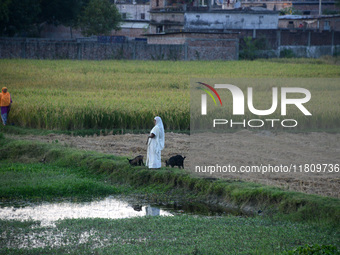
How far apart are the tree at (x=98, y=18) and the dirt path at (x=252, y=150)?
39483mm

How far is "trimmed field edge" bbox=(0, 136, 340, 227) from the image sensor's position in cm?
844

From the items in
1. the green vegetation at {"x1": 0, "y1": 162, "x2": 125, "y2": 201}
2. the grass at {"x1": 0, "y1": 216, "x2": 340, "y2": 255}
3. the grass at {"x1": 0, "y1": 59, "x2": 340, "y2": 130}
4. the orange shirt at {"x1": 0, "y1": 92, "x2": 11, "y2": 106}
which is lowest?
the green vegetation at {"x1": 0, "y1": 162, "x2": 125, "y2": 201}

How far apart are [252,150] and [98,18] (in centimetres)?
4287

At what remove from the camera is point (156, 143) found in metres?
11.0

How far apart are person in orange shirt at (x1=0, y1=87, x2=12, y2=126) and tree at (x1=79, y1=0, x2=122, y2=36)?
37.0 metres

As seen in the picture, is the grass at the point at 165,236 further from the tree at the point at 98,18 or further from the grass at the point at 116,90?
the tree at the point at 98,18

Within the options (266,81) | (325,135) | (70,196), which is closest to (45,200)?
(70,196)

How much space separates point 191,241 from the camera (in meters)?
7.03

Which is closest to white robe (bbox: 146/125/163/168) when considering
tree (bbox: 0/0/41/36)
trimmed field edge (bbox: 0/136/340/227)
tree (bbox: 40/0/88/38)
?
trimmed field edge (bbox: 0/136/340/227)

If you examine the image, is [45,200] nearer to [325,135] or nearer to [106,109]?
[106,109]

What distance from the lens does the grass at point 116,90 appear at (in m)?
17.8

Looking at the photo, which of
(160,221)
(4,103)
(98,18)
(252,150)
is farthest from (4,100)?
(98,18)

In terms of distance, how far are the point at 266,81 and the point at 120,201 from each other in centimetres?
1925

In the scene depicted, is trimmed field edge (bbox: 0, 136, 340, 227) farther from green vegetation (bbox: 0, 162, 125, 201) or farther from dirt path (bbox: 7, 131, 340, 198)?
dirt path (bbox: 7, 131, 340, 198)
